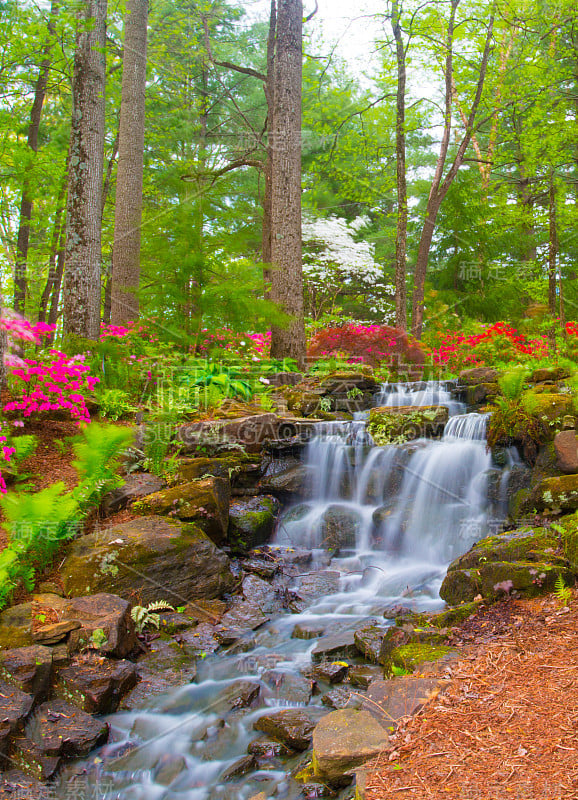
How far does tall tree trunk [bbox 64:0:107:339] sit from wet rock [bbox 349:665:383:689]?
6.60m

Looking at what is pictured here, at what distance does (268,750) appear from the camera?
135 inches

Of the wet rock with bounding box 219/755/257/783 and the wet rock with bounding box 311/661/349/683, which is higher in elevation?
the wet rock with bounding box 311/661/349/683

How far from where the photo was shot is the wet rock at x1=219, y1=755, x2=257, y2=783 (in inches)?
130

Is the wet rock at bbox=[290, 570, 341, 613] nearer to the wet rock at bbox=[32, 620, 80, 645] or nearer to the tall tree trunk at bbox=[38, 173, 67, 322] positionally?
the wet rock at bbox=[32, 620, 80, 645]

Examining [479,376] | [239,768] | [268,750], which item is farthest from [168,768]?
[479,376]

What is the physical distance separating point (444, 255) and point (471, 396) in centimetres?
1094

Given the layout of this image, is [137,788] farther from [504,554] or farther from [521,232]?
[521,232]

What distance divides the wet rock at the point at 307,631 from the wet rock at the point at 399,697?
170 centimetres

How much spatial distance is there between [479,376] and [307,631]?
6.29 metres

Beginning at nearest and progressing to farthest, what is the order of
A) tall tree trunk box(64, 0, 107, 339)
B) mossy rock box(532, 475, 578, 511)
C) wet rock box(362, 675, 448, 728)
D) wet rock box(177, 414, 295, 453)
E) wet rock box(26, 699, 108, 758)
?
wet rock box(362, 675, 448, 728) → wet rock box(26, 699, 108, 758) → mossy rock box(532, 475, 578, 511) → wet rock box(177, 414, 295, 453) → tall tree trunk box(64, 0, 107, 339)

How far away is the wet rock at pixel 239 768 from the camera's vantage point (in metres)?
3.31

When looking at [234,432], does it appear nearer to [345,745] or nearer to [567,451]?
[567,451]

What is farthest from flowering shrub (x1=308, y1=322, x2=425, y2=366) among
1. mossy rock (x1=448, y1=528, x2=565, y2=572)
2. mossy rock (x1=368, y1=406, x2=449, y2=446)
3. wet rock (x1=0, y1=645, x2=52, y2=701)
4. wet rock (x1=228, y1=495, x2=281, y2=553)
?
wet rock (x1=0, y1=645, x2=52, y2=701)

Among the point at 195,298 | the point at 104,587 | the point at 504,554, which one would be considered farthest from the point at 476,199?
the point at 104,587
